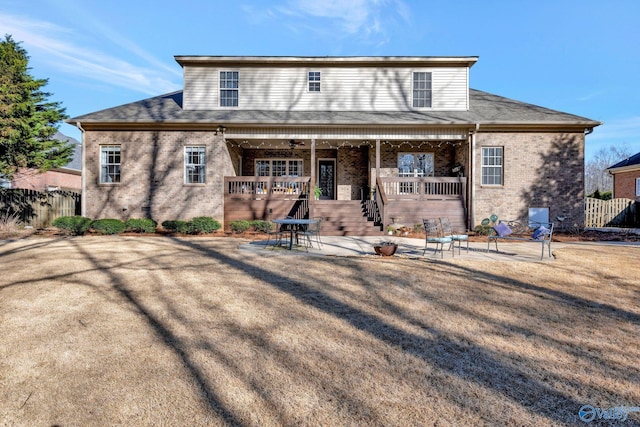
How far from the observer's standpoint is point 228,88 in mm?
15906

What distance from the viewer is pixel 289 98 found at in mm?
16047

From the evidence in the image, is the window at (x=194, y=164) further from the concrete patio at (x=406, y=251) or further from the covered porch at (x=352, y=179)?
the concrete patio at (x=406, y=251)

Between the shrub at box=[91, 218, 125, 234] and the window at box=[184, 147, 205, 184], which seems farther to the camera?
the window at box=[184, 147, 205, 184]

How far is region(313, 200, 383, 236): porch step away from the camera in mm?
12703

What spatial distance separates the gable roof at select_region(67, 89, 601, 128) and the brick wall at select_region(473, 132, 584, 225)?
2.07ft

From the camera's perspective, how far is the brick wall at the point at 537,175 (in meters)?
14.3

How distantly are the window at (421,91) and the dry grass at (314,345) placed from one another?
1098 cm

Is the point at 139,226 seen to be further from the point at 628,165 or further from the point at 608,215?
the point at 628,165

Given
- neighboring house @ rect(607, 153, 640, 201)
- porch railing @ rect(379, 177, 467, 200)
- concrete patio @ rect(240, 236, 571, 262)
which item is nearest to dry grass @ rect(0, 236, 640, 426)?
concrete patio @ rect(240, 236, 571, 262)

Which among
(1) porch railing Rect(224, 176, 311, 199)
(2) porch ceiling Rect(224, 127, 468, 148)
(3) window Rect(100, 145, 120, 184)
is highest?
(2) porch ceiling Rect(224, 127, 468, 148)

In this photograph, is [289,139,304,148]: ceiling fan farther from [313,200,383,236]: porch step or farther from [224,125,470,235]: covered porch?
[313,200,383,236]: porch step

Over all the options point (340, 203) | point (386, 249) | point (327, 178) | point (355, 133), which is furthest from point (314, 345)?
point (327, 178)

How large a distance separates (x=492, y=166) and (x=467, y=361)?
1307 centimetres

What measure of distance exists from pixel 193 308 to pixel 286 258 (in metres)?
3.33
